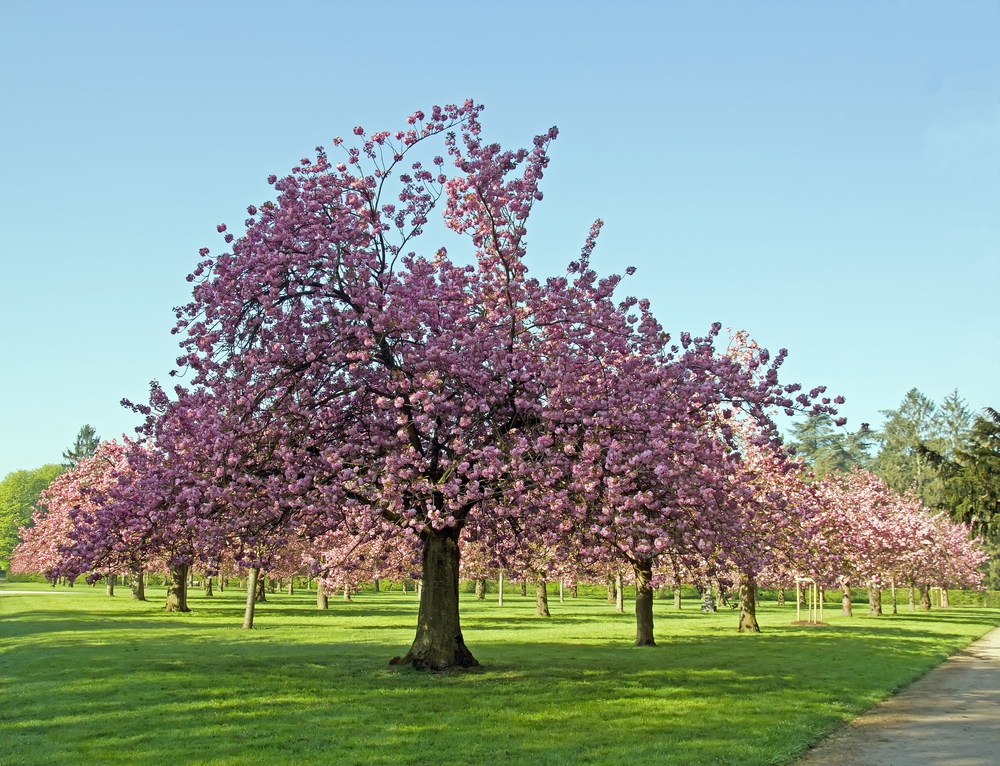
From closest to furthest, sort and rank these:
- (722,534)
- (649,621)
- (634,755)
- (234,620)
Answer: (634,755), (722,534), (649,621), (234,620)

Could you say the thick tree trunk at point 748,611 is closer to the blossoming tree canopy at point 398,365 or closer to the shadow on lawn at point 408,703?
the shadow on lawn at point 408,703

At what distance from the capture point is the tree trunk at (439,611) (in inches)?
761

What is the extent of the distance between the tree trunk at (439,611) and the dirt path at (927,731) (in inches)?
349

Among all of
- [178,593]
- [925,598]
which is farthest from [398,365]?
[925,598]

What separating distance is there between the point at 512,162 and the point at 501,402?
17.4 ft

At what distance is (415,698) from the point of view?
1573 centimetres

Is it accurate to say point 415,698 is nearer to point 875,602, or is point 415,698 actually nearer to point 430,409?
point 430,409

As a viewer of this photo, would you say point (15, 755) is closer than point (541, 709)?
Yes

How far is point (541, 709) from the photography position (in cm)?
1477

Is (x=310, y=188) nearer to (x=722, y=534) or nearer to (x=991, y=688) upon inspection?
(x=722, y=534)

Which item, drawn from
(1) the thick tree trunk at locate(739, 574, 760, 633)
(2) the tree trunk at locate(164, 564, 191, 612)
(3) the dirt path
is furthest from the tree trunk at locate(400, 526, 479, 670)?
(2) the tree trunk at locate(164, 564, 191, 612)

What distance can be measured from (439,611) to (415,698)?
148 inches

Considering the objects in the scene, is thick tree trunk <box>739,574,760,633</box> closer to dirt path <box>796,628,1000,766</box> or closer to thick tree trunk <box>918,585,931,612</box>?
dirt path <box>796,628,1000,766</box>

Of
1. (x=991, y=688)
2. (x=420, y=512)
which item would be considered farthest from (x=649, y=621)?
(x=420, y=512)
